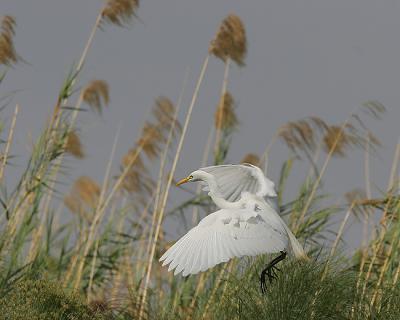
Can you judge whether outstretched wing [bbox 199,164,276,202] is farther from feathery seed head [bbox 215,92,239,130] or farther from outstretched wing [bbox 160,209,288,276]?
feathery seed head [bbox 215,92,239,130]

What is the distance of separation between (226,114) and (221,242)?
9.52 ft

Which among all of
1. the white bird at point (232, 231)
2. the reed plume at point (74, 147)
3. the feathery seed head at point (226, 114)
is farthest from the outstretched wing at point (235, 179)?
the reed plume at point (74, 147)

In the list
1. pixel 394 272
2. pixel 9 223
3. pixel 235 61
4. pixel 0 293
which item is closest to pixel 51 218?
pixel 9 223

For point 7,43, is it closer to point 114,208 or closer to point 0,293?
point 114,208

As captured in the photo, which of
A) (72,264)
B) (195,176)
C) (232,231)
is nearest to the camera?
(232,231)

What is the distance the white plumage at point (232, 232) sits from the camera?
4855mm

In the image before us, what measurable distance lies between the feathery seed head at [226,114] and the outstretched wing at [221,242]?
8.03 ft

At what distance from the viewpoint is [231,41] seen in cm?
736

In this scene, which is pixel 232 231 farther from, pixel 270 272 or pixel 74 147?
pixel 74 147

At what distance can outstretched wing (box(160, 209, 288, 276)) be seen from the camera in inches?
190

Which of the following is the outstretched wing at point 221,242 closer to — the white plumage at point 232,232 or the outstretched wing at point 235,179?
the white plumage at point 232,232

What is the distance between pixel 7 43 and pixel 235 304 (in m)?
2.94

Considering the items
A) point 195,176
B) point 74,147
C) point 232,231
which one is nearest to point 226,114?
point 74,147

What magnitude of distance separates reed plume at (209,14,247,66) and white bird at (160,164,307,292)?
69.3 inches
